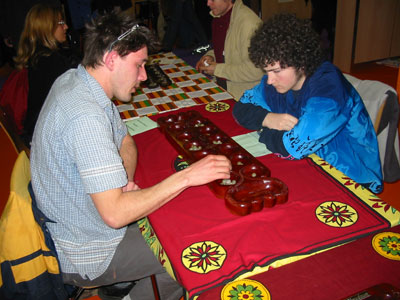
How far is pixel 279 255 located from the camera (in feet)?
3.09

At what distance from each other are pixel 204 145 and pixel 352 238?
689 millimetres

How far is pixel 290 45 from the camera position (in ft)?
4.53

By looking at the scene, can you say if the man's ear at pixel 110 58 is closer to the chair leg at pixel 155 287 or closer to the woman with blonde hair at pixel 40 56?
the chair leg at pixel 155 287

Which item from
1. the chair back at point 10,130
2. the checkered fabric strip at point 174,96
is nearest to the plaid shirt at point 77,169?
the chair back at point 10,130

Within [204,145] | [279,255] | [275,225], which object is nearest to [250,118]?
[204,145]

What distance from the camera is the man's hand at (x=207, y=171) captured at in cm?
113

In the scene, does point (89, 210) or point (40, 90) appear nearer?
point (89, 210)

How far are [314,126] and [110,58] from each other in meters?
0.81

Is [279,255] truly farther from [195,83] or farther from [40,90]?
[40,90]

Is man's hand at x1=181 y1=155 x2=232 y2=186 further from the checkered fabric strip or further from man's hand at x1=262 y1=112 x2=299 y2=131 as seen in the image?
the checkered fabric strip

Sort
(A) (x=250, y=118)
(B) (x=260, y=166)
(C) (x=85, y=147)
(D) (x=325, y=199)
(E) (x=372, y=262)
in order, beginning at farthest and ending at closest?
(A) (x=250, y=118)
(B) (x=260, y=166)
(D) (x=325, y=199)
(C) (x=85, y=147)
(E) (x=372, y=262)

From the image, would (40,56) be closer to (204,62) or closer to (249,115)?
(204,62)

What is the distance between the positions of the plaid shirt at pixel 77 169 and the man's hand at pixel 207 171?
8.8 inches

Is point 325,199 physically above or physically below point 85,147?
below
